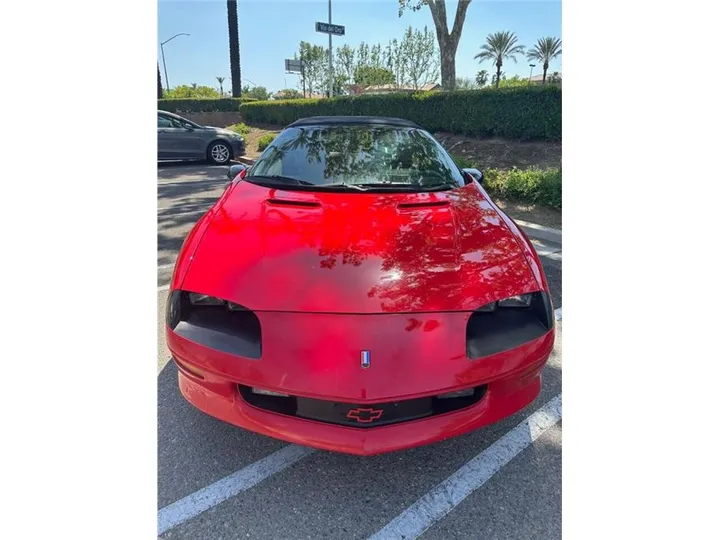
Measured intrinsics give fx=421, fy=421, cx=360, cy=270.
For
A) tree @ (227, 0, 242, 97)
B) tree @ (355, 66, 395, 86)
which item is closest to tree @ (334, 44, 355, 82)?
tree @ (355, 66, 395, 86)

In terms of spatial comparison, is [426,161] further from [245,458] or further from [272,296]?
[245,458]

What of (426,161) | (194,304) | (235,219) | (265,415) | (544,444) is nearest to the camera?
(265,415)

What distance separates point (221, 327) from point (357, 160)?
150 centimetres

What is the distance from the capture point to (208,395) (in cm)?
167

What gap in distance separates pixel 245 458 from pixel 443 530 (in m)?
0.86

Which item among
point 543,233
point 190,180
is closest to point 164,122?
point 190,180

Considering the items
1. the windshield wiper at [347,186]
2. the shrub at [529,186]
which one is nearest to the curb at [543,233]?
the shrub at [529,186]

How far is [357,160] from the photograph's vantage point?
2.71m

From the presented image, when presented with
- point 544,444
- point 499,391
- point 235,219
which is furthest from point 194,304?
point 544,444

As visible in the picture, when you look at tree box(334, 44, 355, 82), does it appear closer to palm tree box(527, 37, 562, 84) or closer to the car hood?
palm tree box(527, 37, 562, 84)

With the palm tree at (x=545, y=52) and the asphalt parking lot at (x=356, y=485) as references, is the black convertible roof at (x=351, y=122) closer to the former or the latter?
the asphalt parking lot at (x=356, y=485)

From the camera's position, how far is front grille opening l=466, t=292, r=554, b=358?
1592 mm

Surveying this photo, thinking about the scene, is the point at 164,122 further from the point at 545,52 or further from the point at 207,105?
the point at 545,52

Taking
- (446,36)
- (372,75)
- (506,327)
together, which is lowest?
(506,327)
